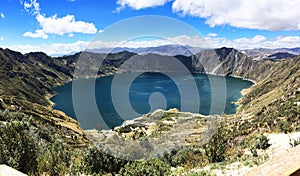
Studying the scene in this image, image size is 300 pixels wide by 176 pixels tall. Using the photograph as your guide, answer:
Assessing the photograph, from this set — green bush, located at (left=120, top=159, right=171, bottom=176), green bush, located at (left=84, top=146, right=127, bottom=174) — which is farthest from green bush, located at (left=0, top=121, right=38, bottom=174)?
green bush, located at (left=120, top=159, right=171, bottom=176)

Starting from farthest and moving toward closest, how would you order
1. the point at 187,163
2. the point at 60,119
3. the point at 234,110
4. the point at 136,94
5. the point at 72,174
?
the point at 136,94, the point at 234,110, the point at 60,119, the point at 187,163, the point at 72,174

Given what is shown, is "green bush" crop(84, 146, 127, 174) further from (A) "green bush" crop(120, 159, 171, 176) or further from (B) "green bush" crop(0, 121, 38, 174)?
(A) "green bush" crop(120, 159, 171, 176)

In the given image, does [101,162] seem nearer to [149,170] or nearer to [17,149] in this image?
[17,149]

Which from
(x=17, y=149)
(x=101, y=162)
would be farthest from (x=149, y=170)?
(x=17, y=149)

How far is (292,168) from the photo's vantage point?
315 centimetres

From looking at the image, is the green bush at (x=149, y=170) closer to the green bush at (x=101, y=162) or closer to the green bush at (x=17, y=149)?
the green bush at (x=101, y=162)

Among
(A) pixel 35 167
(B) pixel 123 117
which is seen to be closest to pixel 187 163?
(A) pixel 35 167

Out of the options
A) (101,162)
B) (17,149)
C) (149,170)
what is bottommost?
(101,162)

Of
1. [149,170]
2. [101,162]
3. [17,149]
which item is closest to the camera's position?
[149,170]

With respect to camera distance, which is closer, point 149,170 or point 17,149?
point 149,170

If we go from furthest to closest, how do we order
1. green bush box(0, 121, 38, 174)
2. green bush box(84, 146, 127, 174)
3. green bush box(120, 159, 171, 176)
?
green bush box(84, 146, 127, 174) → green bush box(0, 121, 38, 174) → green bush box(120, 159, 171, 176)

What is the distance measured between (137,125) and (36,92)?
412ft

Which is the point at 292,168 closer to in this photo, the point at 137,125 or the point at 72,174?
the point at 72,174

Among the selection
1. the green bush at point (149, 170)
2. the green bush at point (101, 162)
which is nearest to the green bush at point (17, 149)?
the green bush at point (101, 162)
